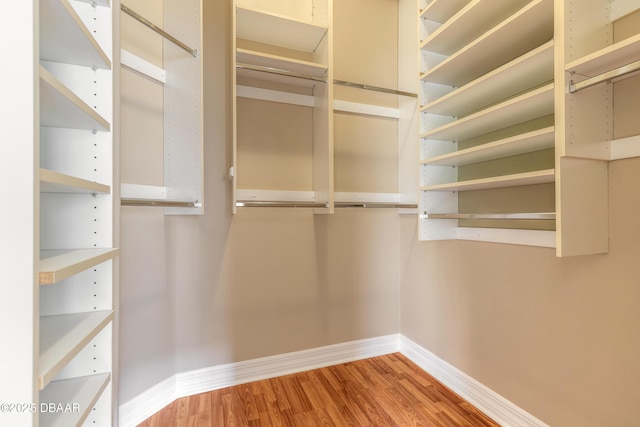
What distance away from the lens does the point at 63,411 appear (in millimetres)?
838

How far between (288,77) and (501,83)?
3.94 ft

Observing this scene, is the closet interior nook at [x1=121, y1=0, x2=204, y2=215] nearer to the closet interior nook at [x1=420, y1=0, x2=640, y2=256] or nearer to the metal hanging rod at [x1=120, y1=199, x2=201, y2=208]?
the metal hanging rod at [x1=120, y1=199, x2=201, y2=208]

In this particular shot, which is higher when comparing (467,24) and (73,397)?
(467,24)

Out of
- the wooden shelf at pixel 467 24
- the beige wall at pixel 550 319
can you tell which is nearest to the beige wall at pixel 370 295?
the beige wall at pixel 550 319

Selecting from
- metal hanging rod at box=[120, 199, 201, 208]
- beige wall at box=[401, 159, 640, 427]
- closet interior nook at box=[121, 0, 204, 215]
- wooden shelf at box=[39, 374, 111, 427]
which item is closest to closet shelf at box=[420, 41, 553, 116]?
beige wall at box=[401, 159, 640, 427]

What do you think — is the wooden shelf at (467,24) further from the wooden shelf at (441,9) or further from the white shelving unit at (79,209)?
the white shelving unit at (79,209)

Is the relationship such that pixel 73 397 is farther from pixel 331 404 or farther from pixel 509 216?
pixel 509 216

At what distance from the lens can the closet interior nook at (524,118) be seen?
108cm

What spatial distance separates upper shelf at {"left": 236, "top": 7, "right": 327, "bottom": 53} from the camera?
1.69m

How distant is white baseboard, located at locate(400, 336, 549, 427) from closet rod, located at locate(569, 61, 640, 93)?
1489 mm

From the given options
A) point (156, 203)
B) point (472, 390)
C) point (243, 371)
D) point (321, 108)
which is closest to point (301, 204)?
point (321, 108)

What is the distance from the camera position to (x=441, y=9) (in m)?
1.70

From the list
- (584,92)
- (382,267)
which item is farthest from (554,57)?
(382,267)

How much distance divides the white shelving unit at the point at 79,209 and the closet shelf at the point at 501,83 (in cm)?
154
